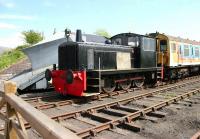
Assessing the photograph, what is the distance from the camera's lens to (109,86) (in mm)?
12641

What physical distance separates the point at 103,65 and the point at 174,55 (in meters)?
7.94

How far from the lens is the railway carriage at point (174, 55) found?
1780 cm

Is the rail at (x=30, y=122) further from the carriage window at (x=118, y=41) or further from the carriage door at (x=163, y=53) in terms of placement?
the carriage door at (x=163, y=53)

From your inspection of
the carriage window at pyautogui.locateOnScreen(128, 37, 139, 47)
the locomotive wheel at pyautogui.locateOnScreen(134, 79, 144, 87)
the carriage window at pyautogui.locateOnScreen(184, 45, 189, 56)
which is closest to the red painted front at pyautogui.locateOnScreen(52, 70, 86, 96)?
the carriage window at pyautogui.locateOnScreen(128, 37, 139, 47)

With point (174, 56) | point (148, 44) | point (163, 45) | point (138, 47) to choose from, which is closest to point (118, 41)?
point (138, 47)

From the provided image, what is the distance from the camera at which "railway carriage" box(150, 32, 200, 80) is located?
17797 millimetres

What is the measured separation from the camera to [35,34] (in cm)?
4272

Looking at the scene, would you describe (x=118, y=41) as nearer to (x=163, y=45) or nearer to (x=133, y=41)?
(x=133, y=41)

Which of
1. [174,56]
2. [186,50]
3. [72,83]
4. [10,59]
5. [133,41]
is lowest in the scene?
[72,83]

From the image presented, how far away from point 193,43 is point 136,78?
10393 mm

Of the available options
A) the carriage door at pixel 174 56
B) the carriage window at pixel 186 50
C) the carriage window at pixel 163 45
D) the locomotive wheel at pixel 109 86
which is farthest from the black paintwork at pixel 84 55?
the carriage window at pixel 186 50

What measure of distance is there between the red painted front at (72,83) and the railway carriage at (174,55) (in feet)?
23.2

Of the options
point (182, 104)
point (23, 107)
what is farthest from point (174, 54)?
point (23, 107)

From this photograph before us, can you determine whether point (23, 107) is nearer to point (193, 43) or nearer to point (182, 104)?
point (182, 104)
